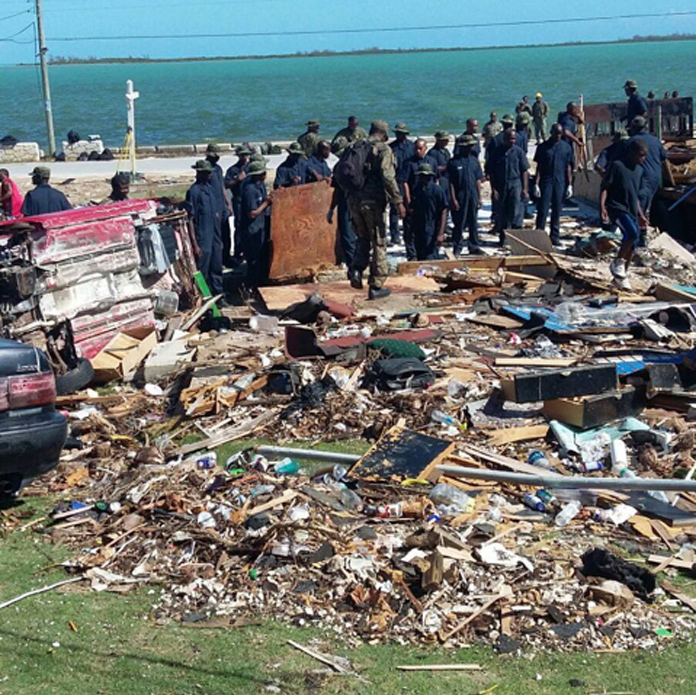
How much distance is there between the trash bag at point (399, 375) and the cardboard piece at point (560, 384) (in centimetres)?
118

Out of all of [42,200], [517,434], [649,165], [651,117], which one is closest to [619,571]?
[517,434]

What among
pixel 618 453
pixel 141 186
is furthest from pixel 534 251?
pixel 141 186

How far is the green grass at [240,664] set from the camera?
17.6 feet

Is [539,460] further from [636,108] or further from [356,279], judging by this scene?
[636,108]

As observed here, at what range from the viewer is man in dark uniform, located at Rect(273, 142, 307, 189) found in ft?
51.0

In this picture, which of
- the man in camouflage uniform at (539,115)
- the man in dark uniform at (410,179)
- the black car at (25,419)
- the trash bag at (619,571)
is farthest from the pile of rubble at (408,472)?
the man in camouflage uniform at (539,115)

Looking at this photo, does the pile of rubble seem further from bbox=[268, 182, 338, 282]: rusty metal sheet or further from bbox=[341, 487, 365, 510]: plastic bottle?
bbox=[268, 182, 338, 282]: rusty metal sheet

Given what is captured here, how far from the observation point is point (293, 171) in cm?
1566

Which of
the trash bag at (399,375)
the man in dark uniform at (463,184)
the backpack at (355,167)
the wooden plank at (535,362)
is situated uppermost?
the backpack at (355,167)

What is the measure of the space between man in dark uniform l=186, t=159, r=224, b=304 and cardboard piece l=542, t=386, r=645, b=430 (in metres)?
6.33

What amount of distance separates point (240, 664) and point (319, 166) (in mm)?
11401

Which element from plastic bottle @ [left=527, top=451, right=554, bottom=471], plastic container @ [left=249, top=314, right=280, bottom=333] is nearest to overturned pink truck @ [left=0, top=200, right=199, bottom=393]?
plastic container @ [left=249, top=314, right=280, bottom=333]

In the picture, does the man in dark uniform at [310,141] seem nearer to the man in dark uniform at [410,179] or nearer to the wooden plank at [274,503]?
the man in dark uniform at [410,179]

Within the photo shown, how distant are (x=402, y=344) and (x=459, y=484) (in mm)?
2966
